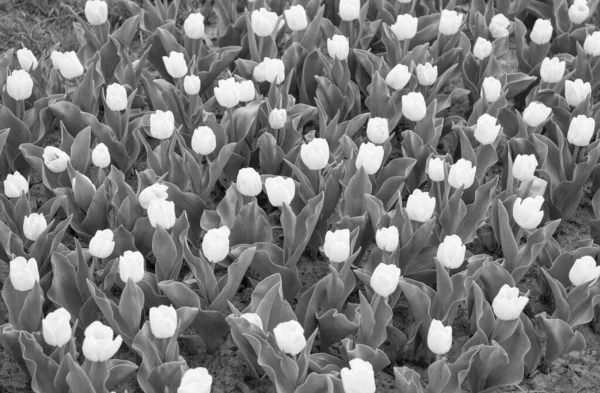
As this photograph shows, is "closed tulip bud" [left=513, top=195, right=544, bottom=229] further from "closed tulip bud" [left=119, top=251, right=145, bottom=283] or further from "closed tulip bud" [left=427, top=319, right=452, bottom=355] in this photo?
"closed tulip bud" [left=119, top=251, right=145, bottom=283]

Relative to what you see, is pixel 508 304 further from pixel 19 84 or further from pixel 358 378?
pixel 19 84

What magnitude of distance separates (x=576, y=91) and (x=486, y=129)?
0.58 m

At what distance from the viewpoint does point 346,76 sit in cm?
333

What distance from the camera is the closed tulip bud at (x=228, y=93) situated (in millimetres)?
2895

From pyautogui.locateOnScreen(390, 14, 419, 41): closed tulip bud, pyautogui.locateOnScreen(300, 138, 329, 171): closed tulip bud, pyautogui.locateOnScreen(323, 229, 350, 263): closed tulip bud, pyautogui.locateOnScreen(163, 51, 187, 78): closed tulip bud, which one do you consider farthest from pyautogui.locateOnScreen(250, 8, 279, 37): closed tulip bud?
pyautogui.locateOnScreen(323, 229, 350, 263): closed tulip bud

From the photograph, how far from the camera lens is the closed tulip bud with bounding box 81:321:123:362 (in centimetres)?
202

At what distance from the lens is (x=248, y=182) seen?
8.47 feet

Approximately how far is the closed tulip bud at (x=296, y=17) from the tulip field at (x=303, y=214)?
102 millimetres

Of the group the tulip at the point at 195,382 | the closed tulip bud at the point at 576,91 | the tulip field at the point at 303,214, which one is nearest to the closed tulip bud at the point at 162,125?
the tulip field at the point at 303,214

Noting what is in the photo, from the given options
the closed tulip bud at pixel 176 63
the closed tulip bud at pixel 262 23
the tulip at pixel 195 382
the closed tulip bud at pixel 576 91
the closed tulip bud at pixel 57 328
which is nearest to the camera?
the tulip at pixel 195 382

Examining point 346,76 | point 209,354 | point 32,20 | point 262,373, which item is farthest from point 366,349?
point 32,20

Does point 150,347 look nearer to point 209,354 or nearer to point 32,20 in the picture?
point 209,354

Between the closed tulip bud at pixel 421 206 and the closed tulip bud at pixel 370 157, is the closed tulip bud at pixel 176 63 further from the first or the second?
the closed tulip bud at pixel 421 206

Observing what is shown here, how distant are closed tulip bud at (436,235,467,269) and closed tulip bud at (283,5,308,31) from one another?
1346 millimetres
